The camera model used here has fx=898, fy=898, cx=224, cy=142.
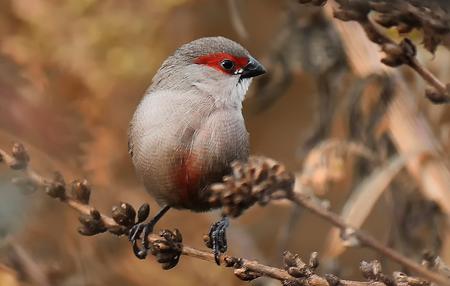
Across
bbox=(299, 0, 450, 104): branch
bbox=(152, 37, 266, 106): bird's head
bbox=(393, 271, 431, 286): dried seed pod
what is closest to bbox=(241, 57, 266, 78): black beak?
bbox=(152, 37, 266, 106): bird's head

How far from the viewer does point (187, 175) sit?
352 centimetres

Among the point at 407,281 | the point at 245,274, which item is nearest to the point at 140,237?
the point at 245,274

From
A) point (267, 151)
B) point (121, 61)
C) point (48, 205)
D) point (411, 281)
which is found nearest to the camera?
point (411, 281)

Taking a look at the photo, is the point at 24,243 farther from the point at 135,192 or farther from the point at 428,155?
the point at 428,155

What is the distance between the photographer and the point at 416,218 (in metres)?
4.31

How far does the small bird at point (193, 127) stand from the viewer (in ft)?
11.6

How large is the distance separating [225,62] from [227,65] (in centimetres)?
2

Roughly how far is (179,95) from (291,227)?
92 cm

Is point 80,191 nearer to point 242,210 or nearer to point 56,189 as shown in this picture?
point 56,189

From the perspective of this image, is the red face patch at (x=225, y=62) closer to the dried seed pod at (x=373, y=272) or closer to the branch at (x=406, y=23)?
the branch at (x=406, y=23)

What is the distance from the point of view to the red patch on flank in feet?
11.5

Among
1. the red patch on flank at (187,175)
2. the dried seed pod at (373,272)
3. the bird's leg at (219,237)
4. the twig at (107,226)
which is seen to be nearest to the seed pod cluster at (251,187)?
the twig at (107,226)

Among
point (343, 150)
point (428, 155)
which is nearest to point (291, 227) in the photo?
point (343, 150)

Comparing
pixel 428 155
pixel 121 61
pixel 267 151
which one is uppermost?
pixel 121 61
